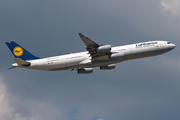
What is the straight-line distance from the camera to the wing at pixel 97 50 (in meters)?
54.7

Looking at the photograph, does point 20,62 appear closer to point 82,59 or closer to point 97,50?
point 82,59

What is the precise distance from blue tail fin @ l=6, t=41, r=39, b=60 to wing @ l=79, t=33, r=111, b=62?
14471 mm

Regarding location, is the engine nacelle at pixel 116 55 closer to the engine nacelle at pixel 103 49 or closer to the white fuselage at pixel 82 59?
the white fuselage at pixel 82 59

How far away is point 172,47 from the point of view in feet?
209

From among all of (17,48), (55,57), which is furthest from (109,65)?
(17,48)

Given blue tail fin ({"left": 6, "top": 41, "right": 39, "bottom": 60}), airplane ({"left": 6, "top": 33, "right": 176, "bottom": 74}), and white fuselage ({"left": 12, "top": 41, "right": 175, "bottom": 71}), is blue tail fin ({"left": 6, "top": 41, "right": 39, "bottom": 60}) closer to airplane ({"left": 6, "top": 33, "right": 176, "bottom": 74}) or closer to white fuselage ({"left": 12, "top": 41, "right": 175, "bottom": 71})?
airplane ({"left": 6, "top": 33, "right": 176, "bottom": 74})

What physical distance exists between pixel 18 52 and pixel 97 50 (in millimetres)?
19376

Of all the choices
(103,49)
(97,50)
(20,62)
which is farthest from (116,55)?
(20,62)

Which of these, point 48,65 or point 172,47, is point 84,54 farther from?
point 172,47

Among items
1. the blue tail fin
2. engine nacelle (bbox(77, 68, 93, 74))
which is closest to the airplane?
the blue tail fin

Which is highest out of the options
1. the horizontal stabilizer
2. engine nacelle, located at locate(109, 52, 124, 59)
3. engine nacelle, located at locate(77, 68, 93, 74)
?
the horizontal stabilizer

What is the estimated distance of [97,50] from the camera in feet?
182

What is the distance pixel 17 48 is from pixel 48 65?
896cm

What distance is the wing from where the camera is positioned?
179 ft
